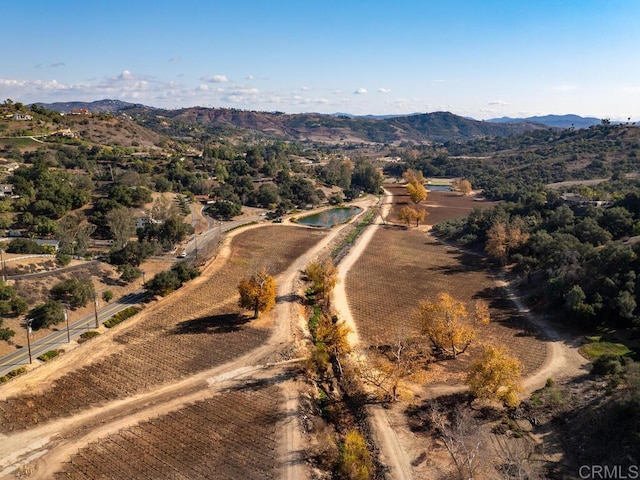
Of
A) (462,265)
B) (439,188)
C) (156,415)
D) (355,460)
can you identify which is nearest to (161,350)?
(156,415)

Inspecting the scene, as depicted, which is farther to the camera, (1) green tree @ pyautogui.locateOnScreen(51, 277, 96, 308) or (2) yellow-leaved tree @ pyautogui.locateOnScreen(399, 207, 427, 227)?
(2) yellow-leaved tree @ pyautogui.locateOnScreen(399, 207, 427, 227)

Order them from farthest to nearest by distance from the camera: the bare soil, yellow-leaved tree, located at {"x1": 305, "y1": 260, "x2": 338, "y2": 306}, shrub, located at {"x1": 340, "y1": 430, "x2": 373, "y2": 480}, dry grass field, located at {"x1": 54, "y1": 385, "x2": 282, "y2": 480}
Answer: yellow-leaved tree, located at {"x1": 305, "y1": 260, "x2": 338, "y2": 306} → the bare soil → dry grass field, located at {"x1": 54, "y1": 385, "x2": 282, "y2": 480} → shrub, located at {"x1": 340, "y1": 430, "x2": 373, "y2": 480}

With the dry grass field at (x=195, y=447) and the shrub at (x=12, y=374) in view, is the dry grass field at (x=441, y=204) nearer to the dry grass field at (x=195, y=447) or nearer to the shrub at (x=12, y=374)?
the dry grass field at (x=195, y=447)

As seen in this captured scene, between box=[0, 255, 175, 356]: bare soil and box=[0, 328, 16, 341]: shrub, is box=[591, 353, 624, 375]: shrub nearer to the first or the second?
box=[0, 255, 175, 356]: bare soil

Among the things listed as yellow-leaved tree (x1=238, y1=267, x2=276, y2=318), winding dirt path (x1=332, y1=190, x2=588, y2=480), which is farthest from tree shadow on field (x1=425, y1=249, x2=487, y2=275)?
yellow-leaved tree (x1=238, y1=267, x2=276, y2=318)

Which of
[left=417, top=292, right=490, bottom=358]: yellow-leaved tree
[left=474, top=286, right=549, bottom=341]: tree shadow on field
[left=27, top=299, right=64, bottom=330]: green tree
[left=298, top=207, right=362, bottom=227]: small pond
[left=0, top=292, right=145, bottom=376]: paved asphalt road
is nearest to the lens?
[left=0, top=292, right=145, bottom=376]: paved asphalt road

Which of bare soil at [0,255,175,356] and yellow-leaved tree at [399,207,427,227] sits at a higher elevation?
yellow-leaved tree at [399,207,427,227]

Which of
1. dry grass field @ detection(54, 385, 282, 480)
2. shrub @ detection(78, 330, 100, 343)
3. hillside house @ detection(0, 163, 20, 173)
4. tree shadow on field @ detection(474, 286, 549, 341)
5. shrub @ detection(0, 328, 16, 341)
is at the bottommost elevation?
dry grass field @ detection(54, 385, 282, 480)

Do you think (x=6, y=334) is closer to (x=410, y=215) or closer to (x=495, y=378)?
(x=495, y=378)
